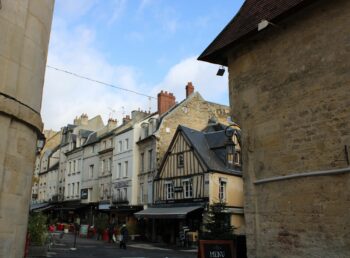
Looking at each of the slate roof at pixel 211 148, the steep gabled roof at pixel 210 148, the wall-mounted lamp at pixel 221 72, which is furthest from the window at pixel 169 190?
the wall-mounted lamp at pixel 221 72

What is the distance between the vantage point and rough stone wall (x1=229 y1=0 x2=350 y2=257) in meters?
7.50

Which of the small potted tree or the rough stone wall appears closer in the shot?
the rough stone wall

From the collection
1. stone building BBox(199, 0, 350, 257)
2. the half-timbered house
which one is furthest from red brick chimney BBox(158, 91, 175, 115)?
stone building BBox(199, 0, 350, 257)

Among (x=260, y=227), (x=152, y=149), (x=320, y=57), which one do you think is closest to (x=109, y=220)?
(x=152, y=149)

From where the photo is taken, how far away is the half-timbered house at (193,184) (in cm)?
2311

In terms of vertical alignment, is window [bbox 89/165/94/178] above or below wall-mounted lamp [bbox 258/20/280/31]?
above

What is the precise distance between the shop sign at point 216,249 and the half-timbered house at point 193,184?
12702mm

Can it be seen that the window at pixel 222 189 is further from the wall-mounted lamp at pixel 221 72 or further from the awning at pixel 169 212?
the wall-mounted lamp at pixel 221 72

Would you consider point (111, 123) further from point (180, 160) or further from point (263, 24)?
point (263, 24)

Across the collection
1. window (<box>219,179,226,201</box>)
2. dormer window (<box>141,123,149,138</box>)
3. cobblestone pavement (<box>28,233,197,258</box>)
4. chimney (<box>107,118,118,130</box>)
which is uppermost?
chimney (<box>107,118,118,130</box>)

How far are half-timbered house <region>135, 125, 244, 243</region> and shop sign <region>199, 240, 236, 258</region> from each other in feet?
41.7

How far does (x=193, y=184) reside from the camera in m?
24.1

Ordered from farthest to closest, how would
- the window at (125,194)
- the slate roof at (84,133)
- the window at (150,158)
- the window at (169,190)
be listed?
1. the slate roof at (84,133)
2. the window at (125,194)
3. the window at (150,158)
4. the window at (169,190)

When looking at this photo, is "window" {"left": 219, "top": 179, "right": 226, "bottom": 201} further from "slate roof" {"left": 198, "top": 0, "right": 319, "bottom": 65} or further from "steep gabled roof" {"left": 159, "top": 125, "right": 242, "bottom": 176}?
"slate roof" {"left": 198, "top": 0, "right": 319, "bottom": 65}
